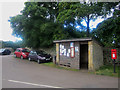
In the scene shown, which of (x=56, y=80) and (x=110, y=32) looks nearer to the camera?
(x=56, y=80)

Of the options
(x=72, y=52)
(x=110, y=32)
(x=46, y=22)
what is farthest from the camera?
(x=46, y=22)

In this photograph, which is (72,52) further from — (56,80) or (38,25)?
(38,25)

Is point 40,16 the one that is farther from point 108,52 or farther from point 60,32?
point 108,52

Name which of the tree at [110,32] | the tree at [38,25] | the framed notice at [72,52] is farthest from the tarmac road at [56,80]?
the tree at [38,25]

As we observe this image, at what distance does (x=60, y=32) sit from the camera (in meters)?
15.2

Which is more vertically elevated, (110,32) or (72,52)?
(110,32)

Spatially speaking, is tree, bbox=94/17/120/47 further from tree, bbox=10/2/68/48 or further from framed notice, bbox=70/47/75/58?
tree, bbox=10/2/68/48

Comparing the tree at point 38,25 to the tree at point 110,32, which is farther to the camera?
the tree at point 38,25

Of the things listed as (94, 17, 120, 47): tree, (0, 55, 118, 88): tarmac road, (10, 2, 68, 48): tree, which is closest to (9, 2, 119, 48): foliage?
(10, 2, 68, 48): tree

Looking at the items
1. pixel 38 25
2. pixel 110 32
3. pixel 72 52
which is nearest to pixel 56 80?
pixel 72 52

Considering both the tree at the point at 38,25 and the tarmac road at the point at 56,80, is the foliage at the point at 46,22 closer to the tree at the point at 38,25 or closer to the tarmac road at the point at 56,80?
the tree at the point at 38,25

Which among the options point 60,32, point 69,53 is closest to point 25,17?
point 60,32

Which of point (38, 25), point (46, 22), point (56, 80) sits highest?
point (46, 22)

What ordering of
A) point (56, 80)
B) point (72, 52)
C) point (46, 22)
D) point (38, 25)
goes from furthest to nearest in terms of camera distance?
1. point (46, 22)
2. point (38, 25)
3. point (72, 52)
4. point (56, 80)
